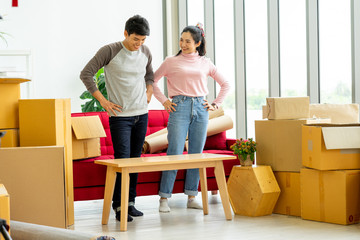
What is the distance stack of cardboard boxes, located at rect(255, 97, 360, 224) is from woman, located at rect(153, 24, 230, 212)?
0.46 metres

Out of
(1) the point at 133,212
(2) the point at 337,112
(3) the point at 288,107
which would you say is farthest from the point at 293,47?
(1) the point at 133,212

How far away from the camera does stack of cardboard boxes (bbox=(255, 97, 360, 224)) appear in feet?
10.8

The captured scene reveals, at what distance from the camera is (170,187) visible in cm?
378

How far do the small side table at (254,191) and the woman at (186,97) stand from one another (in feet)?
1.12

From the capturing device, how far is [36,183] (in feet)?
9.96

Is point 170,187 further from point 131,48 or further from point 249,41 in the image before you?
point 249,41

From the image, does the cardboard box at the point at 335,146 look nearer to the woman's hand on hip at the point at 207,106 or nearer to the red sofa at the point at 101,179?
the woman's hand on hip at the point at 207,106

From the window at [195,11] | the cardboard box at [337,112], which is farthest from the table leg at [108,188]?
the window at [195,11]

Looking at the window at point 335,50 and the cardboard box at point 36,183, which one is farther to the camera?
the window at point 335,50

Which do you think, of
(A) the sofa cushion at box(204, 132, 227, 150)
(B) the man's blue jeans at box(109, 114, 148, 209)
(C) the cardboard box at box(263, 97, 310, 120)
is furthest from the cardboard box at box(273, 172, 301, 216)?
(B) the man's blue jeans at box(109, 114, 148, 209)

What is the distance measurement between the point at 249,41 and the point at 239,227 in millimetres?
2760

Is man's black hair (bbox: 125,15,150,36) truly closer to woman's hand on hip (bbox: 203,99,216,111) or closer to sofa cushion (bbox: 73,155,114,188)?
woman's hand on hip (bbox: 203,99,216,111)

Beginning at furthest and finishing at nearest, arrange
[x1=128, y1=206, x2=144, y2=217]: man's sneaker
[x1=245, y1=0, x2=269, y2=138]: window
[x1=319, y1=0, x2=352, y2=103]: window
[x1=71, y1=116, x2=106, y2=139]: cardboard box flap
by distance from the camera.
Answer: [x1=245, y1=0, x2=269, y2=138]: window
[x1=319, y1=0, x2=352, y2=103]: window
[x1=71, y1=116, x2=106, y2=139]: cardboard box flap
[x1=128, y1=206, x2=144, y2=217]: man's sneaker

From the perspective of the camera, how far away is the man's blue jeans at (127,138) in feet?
11.1
